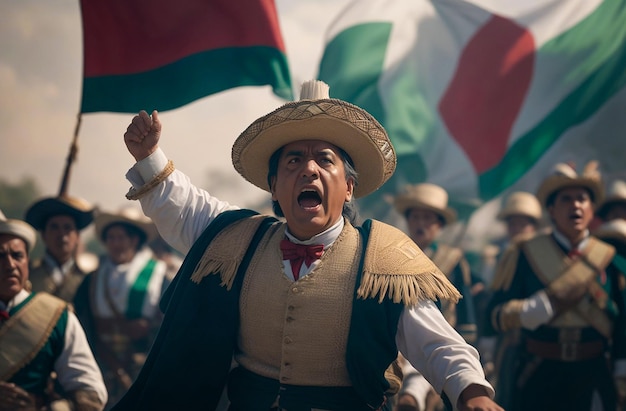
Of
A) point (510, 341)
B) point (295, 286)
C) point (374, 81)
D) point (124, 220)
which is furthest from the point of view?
point (374, 81)

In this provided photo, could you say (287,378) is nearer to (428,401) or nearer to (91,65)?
(91,65)

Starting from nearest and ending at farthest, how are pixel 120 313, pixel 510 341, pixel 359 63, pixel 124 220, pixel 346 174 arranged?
pixel 346 174, pixel 510 341, pixel 120 313, pixel 124 220, pixel 359 63

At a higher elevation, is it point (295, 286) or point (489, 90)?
point (489, 90)

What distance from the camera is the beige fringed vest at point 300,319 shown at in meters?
4.10

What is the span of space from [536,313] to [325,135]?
3.74 metres

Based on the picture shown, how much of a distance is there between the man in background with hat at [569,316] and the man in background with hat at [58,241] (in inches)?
171

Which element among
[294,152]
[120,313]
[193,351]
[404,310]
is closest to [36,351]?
[193,351]

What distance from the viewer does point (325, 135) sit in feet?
14.5

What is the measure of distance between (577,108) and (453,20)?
7.58 ft

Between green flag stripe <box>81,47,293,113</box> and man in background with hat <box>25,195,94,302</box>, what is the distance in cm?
323

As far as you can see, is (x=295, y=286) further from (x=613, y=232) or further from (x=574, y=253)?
(x=613, y=232)

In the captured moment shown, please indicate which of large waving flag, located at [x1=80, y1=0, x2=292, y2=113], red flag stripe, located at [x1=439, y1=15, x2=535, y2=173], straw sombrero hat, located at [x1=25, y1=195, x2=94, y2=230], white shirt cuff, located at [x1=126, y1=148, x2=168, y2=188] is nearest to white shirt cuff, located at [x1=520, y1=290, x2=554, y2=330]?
large waving flag, located at [x1=80, y1=0, x2=292, y2=113]

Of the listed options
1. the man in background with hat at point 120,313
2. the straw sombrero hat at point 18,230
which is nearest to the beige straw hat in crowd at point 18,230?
the straw sombrero hat at point 18,230

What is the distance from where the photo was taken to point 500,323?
25.4ft
